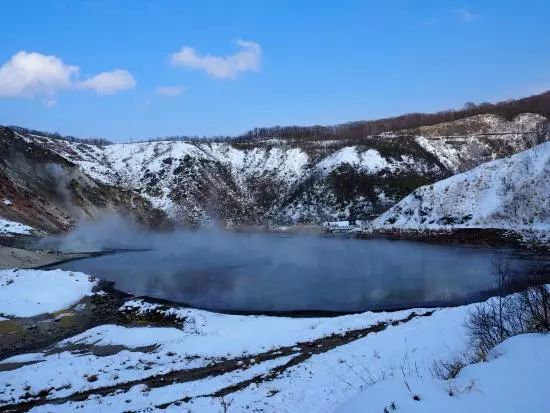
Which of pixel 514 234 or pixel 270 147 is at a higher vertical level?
pixel 270 147

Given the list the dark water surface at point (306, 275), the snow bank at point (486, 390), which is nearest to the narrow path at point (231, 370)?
the dark water surface at point (306, 275)

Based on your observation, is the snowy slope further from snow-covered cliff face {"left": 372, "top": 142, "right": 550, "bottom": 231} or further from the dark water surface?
snow-covered cliff face {"left": 372, "top": 142, "right": 550, "bottom": 231}

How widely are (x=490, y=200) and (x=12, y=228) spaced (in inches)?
2183

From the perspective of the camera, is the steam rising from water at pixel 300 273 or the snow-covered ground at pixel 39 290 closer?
the snow-covered ground at pixel 39 290

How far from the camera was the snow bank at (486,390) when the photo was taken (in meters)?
4.09

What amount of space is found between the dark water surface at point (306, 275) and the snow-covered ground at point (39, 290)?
304cm

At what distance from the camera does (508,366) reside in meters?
4.85

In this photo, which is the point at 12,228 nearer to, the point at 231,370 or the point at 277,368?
the point at 231,370

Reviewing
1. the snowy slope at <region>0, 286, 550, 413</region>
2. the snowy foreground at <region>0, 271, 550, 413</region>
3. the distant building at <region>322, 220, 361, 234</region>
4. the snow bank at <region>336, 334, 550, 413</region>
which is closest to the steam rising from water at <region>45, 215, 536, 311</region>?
the snowy foreground at <region>0, 271, 550, 413</region>

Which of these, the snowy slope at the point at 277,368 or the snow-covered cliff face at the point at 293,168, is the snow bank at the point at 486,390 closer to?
the snowy slope at the point at 277,368

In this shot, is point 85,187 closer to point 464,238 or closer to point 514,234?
point 464,238

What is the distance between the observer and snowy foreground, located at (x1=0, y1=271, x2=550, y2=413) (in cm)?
473

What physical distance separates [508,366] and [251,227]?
8612cm

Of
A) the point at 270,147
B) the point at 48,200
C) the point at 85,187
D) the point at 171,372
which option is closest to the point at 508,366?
the point at 171,372
